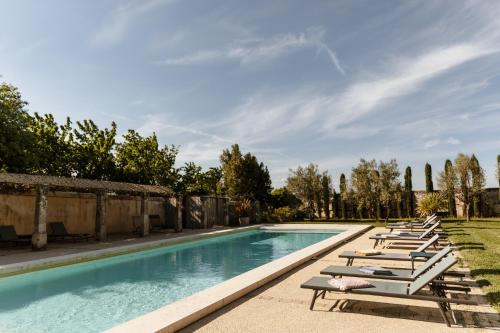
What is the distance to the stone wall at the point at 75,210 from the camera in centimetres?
1505

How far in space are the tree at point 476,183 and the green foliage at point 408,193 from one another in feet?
16.7

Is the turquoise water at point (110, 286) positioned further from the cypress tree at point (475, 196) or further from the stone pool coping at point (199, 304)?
the cypress tree at point (475, 196)

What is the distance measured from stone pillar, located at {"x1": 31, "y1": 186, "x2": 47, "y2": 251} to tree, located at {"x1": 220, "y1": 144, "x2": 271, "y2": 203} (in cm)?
2175

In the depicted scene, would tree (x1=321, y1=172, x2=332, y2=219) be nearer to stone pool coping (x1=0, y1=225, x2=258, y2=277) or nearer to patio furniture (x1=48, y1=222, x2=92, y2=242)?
stone pool coping (x1=0, y1=225, x2=258, y2=277)

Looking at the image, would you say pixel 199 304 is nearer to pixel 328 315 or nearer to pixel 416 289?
pixel 328 315

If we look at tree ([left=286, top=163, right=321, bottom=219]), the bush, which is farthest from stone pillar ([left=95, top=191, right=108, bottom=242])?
tree ([left=286, top=163, right=321, bottom=219])

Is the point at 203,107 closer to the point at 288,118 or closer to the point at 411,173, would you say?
the point at 288,118

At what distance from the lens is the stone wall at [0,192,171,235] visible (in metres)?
15.1

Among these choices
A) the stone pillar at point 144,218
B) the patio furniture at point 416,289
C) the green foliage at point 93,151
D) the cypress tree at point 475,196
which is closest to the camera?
the patio furniture at point 416,289

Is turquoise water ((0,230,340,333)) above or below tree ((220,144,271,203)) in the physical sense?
below

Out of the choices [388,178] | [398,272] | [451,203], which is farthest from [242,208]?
[398,272]

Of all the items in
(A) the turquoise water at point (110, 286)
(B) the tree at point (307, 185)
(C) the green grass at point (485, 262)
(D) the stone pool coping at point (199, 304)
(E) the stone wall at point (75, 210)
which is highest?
(B) the tree at point (307, 185)

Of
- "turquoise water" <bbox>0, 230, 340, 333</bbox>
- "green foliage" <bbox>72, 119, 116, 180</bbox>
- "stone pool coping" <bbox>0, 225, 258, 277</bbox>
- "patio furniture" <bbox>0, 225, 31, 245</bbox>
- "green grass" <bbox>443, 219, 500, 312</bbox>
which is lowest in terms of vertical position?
"turquoise water" <bbox>0, 230, 340, 333</bbox>

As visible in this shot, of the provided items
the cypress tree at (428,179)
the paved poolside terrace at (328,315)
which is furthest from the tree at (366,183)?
the paved poolside terrace at (328,315)
